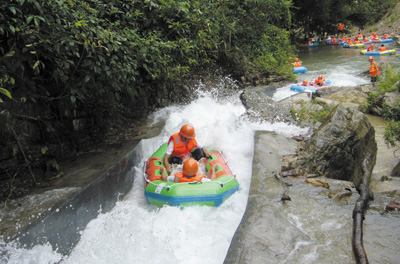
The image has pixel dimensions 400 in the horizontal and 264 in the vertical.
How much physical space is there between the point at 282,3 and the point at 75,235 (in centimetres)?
Result: 1180

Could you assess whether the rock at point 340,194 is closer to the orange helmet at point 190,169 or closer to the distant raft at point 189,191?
the distant raft at point 189,191

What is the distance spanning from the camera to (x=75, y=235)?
389 cm

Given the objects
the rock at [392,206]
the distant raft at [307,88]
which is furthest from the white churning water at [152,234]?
the distant raft at [307,88]

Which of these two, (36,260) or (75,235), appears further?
(75,235)

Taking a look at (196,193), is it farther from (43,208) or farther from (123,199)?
(43,208)

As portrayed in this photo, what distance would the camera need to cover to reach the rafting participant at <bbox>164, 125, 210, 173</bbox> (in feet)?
18.5

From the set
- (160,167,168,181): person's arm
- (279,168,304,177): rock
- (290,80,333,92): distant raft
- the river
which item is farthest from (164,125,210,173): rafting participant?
(290,80,333,92): distant raft

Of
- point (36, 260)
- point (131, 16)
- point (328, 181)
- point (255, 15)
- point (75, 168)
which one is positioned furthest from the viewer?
point (255, 15)

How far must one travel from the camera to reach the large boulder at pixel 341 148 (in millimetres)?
5250

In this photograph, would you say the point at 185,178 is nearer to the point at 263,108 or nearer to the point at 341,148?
the point at 341,148

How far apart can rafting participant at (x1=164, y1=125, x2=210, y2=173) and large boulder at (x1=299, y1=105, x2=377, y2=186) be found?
194 cm

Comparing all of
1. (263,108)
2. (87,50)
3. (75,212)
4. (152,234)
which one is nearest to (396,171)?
(263,108)

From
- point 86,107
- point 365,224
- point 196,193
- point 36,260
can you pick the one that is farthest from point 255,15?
point 36,260

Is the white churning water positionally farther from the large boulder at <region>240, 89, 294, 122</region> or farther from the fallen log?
the large boulder at <region>240, 89, 294, 122</region>
